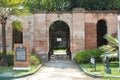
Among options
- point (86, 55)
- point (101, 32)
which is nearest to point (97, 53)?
point (86, 55)

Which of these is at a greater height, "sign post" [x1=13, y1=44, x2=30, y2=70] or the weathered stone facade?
the weathered stone facade

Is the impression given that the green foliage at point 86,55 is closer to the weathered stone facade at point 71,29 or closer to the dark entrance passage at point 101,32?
the weathered stone facade at point 71,29

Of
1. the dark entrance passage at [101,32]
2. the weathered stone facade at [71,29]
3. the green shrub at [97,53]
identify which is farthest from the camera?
the dark entrance passage at [101,32]

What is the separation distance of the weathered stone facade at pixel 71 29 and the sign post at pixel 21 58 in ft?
24.1

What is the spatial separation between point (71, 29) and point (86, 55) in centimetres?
383

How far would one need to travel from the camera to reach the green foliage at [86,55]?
26922mm

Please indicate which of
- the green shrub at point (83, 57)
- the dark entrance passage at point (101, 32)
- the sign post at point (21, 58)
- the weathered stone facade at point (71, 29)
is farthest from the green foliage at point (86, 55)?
the sign post at point (21, 58)

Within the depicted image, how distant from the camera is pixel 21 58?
22188 millimetres

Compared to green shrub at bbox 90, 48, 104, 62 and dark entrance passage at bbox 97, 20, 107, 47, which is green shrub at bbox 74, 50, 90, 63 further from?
dark entrance passage at bbox 97, 20, 107, 47

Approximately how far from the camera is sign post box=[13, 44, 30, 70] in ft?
72.2

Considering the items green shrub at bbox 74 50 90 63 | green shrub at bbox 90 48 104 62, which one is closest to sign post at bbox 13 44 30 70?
green shrub at bbox 74 50 90 63

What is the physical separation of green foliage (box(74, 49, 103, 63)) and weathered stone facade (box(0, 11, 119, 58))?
2.16 metres

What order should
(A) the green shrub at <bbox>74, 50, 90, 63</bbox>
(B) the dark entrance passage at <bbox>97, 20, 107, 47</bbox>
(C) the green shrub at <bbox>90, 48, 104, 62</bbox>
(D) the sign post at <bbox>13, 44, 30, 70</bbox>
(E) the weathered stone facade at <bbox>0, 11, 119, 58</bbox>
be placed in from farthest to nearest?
1. (B) the dark entrance passage at <bbox>97, 20, 107, 47</bbox>
2. (E) the weathered stone facade at <bbox>0, 11, 119, 58</bbox>
3. (C) the green shrub at <bbox>90, 48, 104, 62</bbox>
4. (A) the green shrub at <bbox>74, 50, 90, 63</bbox>
5. (D) the sign post at <bbox>13, 44, 30, 70</bbox>

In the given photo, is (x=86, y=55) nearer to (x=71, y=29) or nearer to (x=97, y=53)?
(x=97, y=53)
